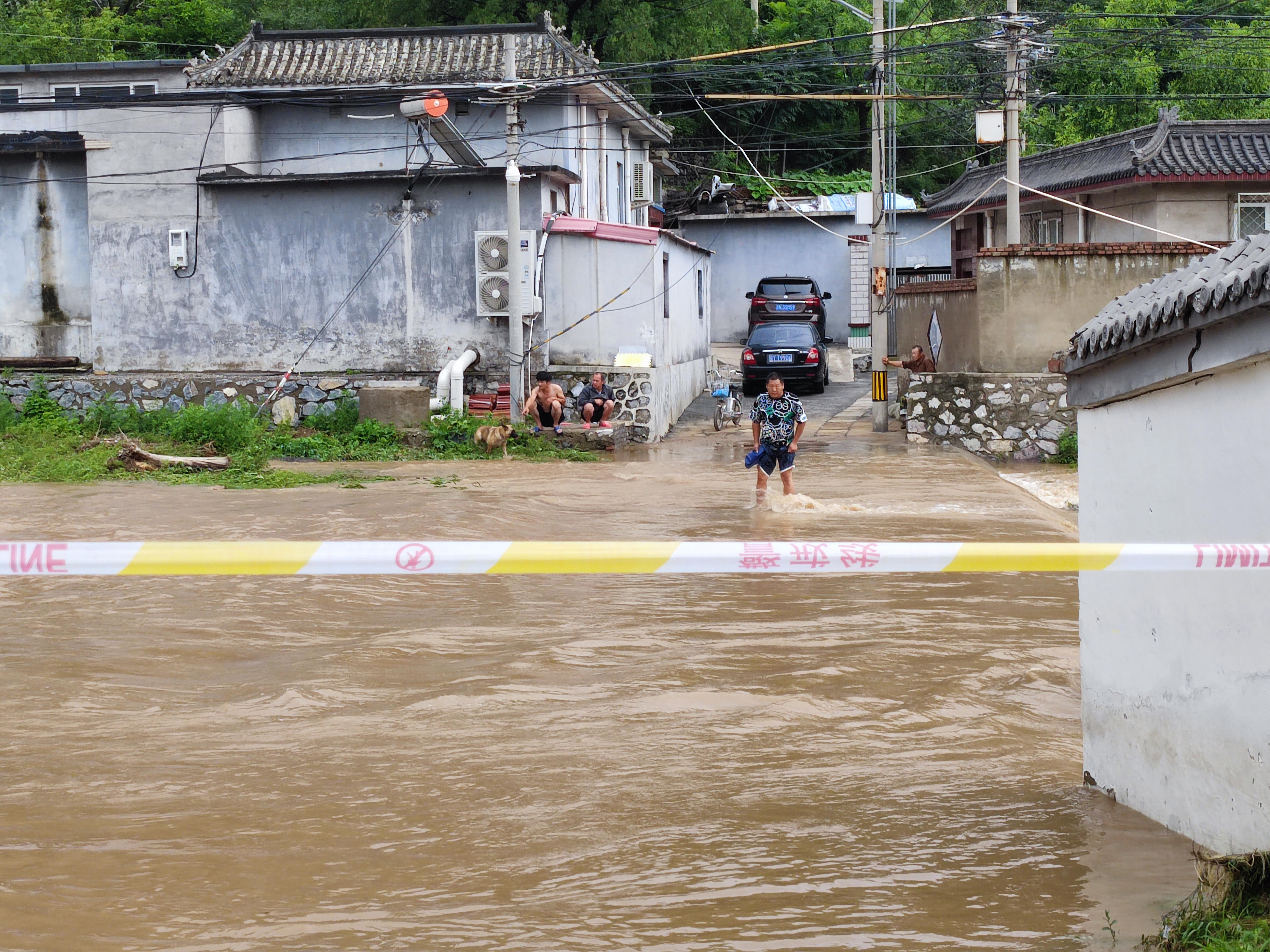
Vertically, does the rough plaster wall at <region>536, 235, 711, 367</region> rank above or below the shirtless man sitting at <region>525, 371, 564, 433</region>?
above

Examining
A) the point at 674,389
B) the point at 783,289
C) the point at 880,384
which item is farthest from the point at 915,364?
the point at 783,289

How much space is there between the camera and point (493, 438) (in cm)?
1931

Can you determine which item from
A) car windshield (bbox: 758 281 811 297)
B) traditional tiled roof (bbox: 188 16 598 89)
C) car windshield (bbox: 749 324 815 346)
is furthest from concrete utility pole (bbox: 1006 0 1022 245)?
car windshield (bbox: 758 281 811 297)

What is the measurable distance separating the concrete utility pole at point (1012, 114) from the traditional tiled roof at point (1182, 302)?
14.8m

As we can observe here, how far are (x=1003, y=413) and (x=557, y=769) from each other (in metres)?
14.7

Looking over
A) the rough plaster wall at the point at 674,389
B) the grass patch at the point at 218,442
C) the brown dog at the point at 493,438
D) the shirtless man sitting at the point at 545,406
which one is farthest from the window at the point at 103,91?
the rough plaster wall at the point at 674,389

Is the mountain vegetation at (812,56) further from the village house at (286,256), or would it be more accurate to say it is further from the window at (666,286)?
the village house at (286,256)

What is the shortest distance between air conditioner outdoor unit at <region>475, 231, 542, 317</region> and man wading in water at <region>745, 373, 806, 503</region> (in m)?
6.74

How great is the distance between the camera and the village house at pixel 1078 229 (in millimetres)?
19156

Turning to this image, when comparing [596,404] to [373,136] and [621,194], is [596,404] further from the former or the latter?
[621,194]

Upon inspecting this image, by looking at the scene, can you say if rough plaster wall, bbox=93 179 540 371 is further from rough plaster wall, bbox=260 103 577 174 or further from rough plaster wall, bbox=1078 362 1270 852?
rough plaster wall, bbox=1078 362 1270 852

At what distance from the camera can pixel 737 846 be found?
216 inches

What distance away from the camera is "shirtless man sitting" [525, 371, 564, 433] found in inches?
800

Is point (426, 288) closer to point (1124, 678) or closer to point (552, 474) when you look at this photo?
point (552, 474)
